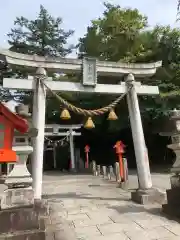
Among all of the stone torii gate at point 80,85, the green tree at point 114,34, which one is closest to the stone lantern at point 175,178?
the stone torii gate at point 80,85

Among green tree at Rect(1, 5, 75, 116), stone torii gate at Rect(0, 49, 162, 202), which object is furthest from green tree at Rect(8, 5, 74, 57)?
stone torii gate at Rect(0, 49, 162, 202)

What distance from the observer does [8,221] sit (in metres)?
3.84

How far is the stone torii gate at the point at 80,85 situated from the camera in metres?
6.61

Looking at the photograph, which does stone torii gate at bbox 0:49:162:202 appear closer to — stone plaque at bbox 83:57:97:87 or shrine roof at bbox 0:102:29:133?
stone plaque at bbox 83:57:97:87

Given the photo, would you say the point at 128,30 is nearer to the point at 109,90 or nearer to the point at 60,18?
the point at 60,18

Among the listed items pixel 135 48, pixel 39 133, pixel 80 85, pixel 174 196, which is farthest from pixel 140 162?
pixel 135 48

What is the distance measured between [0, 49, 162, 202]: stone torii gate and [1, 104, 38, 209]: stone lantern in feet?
5.92

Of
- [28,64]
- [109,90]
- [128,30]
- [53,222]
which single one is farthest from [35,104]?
[128,30]

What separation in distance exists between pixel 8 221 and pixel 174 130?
381 cm

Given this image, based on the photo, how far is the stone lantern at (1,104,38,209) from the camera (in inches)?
160

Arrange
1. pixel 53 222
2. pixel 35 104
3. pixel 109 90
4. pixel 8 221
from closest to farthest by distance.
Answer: pixel 8 221 → pixel 53 222 → pixel 35 104 → pixel 109 90

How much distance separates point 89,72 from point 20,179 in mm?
4077

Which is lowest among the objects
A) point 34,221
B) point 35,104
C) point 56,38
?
point 34,221

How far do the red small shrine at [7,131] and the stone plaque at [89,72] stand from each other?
3.58 meters
